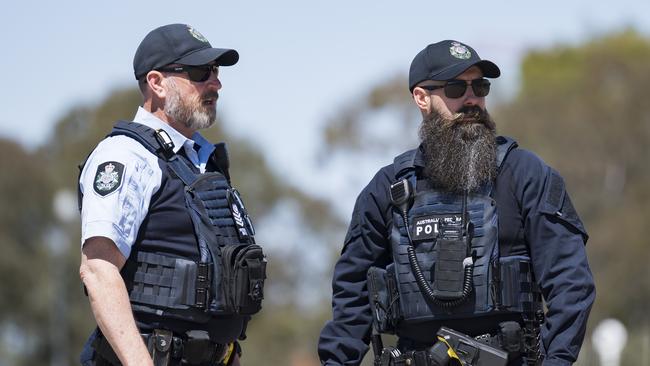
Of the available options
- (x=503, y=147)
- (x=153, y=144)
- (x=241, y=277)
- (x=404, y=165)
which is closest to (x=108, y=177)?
(x=153, y=144)

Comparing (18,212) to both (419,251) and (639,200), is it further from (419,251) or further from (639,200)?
(419,251)

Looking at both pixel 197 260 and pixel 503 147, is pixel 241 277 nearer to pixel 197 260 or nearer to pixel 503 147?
pixel 197 260

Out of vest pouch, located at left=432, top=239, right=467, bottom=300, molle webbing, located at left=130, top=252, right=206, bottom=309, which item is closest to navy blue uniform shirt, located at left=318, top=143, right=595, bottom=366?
vest pouch, located at left=432, top=239, right=467, bottom=300

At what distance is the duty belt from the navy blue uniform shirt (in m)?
0.58

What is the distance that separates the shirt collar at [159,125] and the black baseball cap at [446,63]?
1191mm

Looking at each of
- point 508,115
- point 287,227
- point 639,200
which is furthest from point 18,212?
point 639,200

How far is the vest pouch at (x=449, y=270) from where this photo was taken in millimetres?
5543

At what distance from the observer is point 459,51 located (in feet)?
19.7

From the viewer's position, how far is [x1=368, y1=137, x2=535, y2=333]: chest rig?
18.1 ft

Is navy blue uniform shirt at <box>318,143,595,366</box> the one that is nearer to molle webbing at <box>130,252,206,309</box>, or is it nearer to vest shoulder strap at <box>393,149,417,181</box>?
vest shoulder strap at <box>393,149,417,181</box>

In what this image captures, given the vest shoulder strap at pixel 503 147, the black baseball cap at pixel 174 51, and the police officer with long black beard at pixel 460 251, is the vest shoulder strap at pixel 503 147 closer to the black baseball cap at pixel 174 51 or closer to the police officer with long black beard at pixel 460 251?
the police officer with long black beard at pixel 460 251

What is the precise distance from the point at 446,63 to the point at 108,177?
1720mm

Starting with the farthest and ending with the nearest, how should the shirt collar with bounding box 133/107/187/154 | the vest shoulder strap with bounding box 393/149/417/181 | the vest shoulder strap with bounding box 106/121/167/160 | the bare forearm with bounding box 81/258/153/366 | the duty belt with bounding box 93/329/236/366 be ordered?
the shirt collar with bounding box 133/107/187/154, the vest shoulder strap with bounding box 393/149/417/181, the vest shoulder strap with bounding box 106/121/167/160, the duty belt with bounding box 93/329/236/366, the bare forearm with bounding box 81/258/153/366

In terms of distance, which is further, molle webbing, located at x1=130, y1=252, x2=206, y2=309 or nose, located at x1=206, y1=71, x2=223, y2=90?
nose, located at x1=206, y1=71, x2=223, y2=90
